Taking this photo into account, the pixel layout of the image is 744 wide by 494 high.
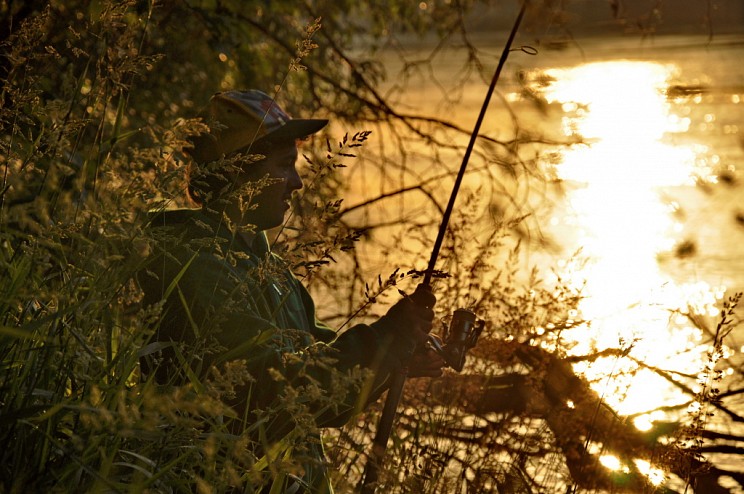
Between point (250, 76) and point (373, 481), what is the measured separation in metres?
5.00

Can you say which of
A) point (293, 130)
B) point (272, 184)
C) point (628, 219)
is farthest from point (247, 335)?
point (628, 219)

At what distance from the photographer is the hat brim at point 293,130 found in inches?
124

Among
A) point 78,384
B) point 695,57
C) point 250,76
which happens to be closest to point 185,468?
point 78,384

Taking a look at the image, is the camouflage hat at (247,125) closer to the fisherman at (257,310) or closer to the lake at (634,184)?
the fisherman at (257,310)

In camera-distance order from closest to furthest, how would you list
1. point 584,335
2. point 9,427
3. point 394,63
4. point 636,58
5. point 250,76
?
1. point 9,427
2. point 584,335
3. point 250,76
4. point 394,63
5. point 636,58

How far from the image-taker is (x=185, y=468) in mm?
2486

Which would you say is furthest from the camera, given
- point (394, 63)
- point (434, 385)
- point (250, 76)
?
point (394, 63)

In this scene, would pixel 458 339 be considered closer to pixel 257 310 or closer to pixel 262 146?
pixel 257 310

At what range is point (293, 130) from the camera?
A: 124 inches

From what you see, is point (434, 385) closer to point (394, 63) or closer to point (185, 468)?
point (185, 468)

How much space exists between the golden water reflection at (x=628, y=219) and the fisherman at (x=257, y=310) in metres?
0.72

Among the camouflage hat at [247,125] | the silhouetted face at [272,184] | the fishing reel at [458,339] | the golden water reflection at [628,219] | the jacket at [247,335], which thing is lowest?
the jacket at [247,335]

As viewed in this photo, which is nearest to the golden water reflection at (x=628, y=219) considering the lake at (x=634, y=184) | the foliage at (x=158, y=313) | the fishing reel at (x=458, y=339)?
the lake at (x=634, y=184)

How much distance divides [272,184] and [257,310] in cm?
45
